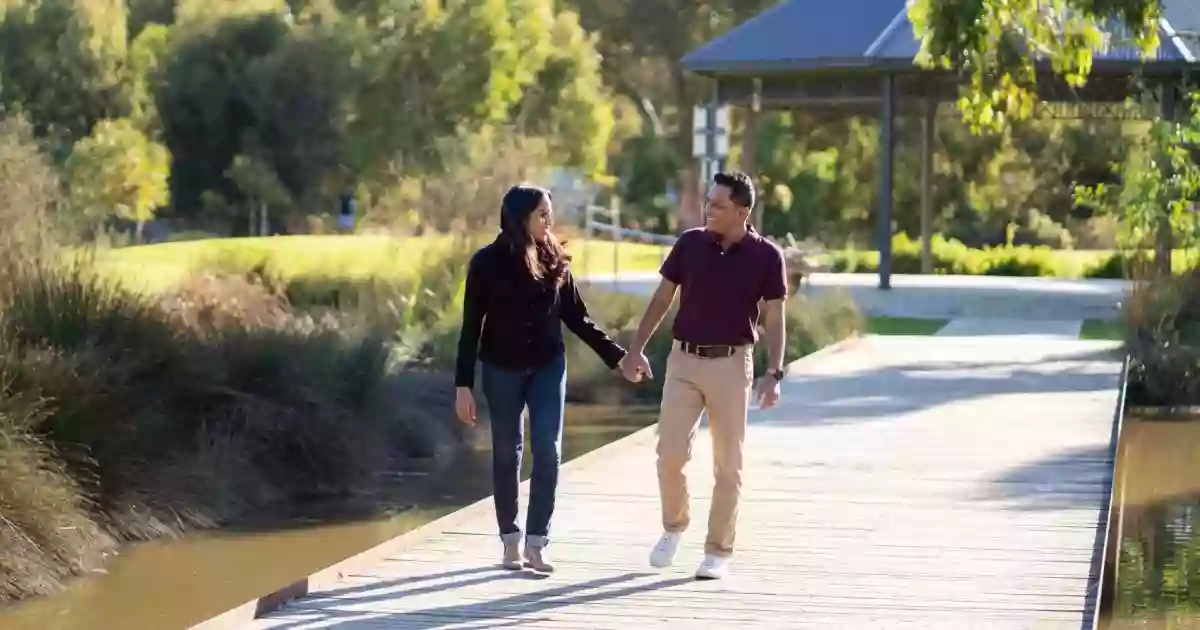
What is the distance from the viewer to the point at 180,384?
42.0 feet

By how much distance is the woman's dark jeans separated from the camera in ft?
25.5

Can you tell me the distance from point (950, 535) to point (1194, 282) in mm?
10508

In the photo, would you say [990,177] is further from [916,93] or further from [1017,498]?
[1017,498]

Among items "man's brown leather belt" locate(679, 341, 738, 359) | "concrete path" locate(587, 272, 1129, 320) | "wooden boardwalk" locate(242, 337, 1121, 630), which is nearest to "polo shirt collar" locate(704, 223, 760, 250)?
"man's brown leather belt" locate(679, 341, 738, 359)

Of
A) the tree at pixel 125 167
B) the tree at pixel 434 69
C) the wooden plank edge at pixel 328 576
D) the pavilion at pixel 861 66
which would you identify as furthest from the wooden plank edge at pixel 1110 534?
→ the tree at pixel 434 69

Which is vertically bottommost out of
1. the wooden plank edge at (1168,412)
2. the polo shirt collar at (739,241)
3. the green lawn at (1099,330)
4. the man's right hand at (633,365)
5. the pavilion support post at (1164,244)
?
the green lawn at (1099,330)

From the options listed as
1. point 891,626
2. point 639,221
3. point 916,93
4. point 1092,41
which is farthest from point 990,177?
point 891,626

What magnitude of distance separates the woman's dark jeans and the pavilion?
19.9m

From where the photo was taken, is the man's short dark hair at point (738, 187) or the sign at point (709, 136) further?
the sign at point (709, 136)

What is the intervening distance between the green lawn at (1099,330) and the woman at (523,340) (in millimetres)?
14942

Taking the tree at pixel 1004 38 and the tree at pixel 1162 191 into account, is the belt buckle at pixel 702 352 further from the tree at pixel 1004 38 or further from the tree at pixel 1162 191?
the tree at pixel 1162 191

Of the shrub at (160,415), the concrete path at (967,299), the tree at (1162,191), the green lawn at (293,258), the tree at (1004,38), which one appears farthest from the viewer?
the concrete path at (967,299)

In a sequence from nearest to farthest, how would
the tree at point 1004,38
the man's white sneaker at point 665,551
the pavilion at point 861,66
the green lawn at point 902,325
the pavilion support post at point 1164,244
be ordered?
1. the man's white sneaker at point 665,551
2. the tree at point 1004,38
3. the pavilion support post at point 1164,244
4. the green lawn at point 902,325
5. the pavilion at point 861,66

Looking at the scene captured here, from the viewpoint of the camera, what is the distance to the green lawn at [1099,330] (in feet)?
75.2
